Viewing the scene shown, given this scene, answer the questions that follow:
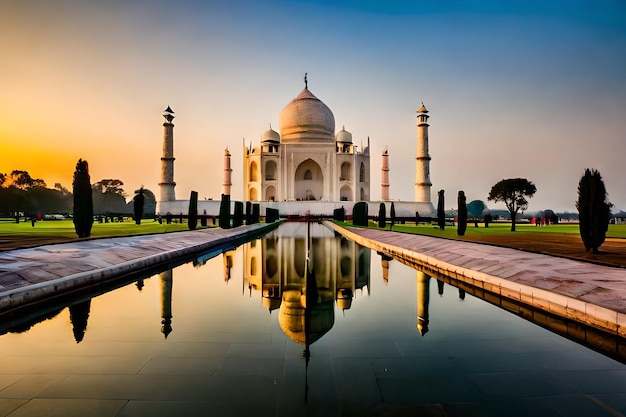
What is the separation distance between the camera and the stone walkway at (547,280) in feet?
10.5

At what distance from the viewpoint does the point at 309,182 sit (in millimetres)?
36969

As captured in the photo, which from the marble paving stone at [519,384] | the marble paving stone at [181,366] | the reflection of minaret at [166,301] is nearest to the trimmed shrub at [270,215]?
the reflection of minaret at [166,301]

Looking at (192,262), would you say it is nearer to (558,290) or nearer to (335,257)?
(335,257)

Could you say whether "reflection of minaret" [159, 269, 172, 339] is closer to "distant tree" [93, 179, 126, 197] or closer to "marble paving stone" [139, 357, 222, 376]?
"marble paving stone" [139, 357, 222, 376]

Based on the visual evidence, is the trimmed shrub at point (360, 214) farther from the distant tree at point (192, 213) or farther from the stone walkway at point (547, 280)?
the stone walkway at point (547, 280)

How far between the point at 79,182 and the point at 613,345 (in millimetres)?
11531

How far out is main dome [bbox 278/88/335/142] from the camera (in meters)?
35.5

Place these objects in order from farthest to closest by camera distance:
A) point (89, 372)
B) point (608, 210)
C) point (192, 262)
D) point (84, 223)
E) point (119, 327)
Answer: point (84, 223) → point (192, 262) → point (608, 210) → point (119, 327) → point (89, 372)

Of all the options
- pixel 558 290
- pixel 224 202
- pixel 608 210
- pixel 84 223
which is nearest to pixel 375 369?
pixel 558 290

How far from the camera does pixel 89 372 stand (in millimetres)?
2322

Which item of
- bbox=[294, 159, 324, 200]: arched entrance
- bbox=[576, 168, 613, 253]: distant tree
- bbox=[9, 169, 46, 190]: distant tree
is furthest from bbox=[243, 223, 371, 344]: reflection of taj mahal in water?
bbox=[9, 169, 46, 190]: distant tree

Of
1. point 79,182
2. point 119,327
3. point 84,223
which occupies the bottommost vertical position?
point 119,327

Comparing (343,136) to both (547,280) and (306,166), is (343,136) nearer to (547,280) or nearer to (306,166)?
(306,166)

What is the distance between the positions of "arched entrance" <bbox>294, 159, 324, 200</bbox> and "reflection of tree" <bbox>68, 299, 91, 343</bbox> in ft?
107
